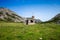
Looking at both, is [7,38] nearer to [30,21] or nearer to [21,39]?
[21,39]

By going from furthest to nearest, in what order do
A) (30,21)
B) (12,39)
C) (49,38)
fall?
(30,21)
(49,38)
(12,39)

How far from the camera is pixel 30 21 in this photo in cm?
6091

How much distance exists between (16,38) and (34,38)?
430cm

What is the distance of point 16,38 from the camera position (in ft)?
74.0

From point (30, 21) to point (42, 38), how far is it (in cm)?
3794

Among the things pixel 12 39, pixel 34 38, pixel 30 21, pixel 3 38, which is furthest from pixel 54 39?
pixel 30 21

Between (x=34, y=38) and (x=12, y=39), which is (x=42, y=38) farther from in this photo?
(x=12, y=39)

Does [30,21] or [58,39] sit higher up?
[30,21]

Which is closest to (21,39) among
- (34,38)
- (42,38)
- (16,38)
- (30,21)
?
(16,38)

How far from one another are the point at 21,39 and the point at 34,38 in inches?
124

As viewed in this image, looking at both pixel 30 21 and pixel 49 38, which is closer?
pixel 49 38

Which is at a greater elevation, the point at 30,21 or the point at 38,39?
the point at 30,21

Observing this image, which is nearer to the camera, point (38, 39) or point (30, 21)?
point (38, 39)

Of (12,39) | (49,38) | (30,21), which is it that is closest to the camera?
(12,39)
